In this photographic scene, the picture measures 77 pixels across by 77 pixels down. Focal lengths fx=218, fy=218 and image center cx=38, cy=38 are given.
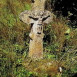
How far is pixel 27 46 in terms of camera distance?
513cm

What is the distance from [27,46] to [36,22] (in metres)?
0.73

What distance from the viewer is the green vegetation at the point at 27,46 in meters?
4.09

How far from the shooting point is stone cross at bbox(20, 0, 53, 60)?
4.62 m

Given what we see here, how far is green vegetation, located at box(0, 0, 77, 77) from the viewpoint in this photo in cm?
409

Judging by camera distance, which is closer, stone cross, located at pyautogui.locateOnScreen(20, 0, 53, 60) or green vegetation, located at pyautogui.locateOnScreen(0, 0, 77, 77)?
green vegetation, located at pyautogui.locateOnScreen(0, 0, 77, 77)

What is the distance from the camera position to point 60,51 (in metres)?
5.24

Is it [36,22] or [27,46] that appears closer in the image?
[36,22]

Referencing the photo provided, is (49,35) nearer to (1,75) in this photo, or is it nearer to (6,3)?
(6,3)

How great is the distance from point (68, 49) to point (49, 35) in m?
0.79

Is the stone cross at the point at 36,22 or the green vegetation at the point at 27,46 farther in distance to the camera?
the stone cross at the point at 36,22

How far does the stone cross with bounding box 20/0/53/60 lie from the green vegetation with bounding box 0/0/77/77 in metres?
0.20

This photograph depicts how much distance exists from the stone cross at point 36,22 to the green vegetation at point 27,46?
0.20 meters

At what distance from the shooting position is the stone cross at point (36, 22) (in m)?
4.62

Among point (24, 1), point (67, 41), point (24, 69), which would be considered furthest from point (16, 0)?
point (24, 69)
